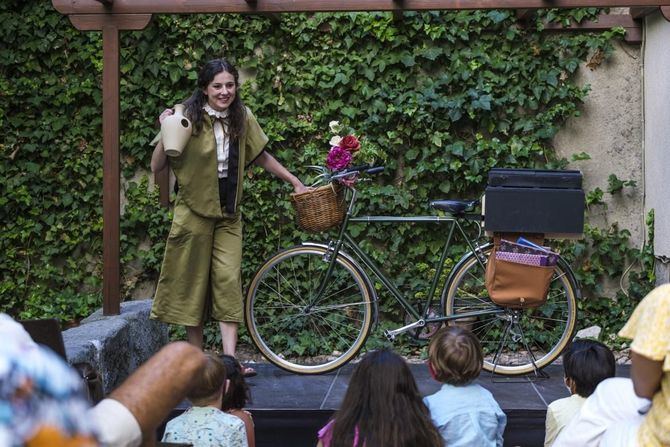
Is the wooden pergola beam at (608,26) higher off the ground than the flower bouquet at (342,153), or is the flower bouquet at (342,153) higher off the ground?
the wooden pergola beam at (608,26)

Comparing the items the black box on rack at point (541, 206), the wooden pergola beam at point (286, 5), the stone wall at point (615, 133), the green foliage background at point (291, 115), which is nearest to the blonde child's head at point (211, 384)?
the black box on rack at point (541, 206)

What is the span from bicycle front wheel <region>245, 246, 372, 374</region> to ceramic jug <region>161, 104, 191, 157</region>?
78 cm

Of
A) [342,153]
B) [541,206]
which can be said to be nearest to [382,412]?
[541,206]

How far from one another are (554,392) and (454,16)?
2466mm

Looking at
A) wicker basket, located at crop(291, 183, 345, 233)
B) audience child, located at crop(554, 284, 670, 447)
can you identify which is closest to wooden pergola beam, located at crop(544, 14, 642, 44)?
wicker basket, located at crop(291, 183, 345, 233)

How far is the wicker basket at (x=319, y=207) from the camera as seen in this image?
4.61m

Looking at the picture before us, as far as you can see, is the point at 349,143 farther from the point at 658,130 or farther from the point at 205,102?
the point at 658,130

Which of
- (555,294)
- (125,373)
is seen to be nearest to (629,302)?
(555,294)

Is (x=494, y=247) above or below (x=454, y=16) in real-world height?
below

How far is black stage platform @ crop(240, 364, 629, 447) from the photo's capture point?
395 centimetres

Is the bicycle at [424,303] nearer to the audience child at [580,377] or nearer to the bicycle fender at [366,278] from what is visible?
the bicycle fender at [366,278]

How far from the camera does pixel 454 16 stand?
19.0 feet

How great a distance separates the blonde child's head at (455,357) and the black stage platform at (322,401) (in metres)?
1.15

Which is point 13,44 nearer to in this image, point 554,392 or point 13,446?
point 554,392
